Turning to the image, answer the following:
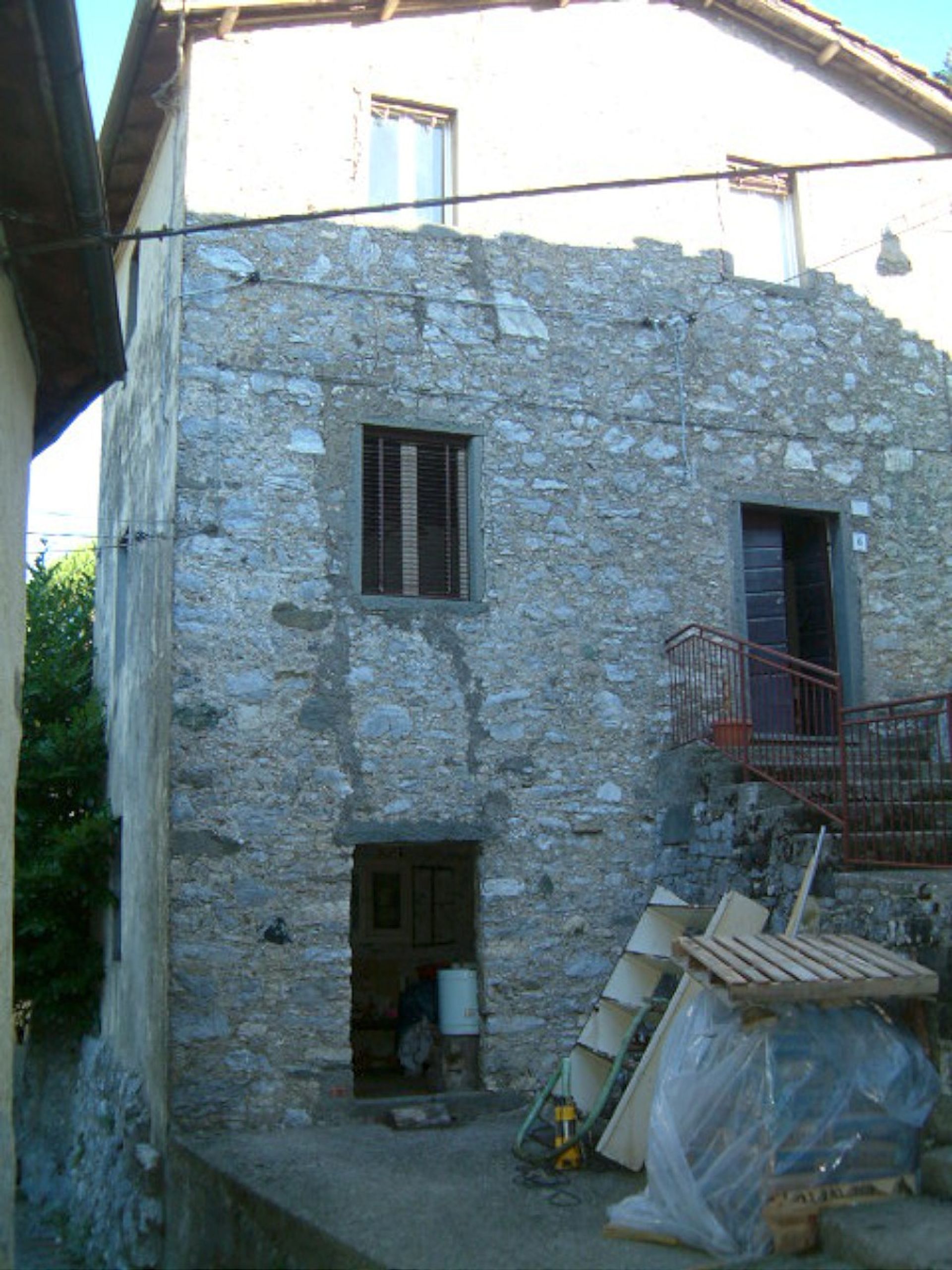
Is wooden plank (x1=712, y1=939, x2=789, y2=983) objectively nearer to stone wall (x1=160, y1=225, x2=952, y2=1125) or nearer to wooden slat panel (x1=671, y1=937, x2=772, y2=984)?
wooden slat panel (x1=671, y1=937, x2=772, y2=984)

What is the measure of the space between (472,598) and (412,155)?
346cm

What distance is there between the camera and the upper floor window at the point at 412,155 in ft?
31.8

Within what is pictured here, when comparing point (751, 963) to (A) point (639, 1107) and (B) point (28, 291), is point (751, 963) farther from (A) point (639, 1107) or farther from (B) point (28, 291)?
(B) point (28, 291)

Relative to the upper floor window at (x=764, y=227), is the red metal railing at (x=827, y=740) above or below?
below

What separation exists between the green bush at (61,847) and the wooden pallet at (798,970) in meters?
6.07

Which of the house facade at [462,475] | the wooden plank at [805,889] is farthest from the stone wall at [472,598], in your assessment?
the wooden plank at [805,889]

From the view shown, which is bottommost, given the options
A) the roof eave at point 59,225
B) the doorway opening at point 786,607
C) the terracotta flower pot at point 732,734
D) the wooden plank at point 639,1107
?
the wooden plank at point 639,1107

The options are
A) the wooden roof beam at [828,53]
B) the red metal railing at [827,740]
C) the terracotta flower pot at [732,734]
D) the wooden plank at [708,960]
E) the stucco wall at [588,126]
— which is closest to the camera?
the wooden plank at [708,960]

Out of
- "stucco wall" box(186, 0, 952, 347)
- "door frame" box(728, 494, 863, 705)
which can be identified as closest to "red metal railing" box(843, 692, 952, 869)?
"door frame" box(728, 494, 863, 705)

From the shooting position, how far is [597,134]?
10.2 metres

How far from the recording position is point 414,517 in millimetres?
9141

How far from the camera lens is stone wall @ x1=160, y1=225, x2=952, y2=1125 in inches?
322

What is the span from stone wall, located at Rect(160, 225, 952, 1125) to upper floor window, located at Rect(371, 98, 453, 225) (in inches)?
20.8

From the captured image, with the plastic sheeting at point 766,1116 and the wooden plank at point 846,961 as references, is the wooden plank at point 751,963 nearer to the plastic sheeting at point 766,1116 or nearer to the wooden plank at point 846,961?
the plastic sheeting at point 766,1116
